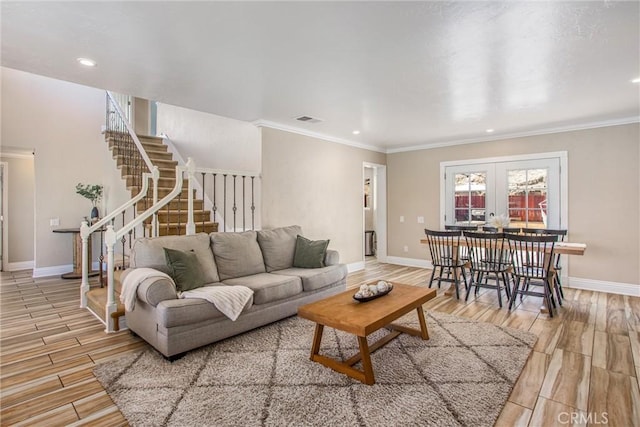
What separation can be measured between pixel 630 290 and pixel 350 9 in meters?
5.55

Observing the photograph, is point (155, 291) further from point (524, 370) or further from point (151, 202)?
point (524, 370)

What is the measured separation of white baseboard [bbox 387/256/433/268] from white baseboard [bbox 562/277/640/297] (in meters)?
2.25

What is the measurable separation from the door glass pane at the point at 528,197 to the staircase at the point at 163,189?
16.4 ft

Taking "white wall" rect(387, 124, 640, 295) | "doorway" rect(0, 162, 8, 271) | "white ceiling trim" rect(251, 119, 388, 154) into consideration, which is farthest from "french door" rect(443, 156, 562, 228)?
"doorway" rect(0, 162, 8, 271)

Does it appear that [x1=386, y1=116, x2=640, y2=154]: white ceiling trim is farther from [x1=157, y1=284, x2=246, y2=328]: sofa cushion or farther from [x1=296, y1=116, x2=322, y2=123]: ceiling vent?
[x1=157, y1=284, x2=246, y2=328]: sofa cushion

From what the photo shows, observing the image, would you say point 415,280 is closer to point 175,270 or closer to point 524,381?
point 524,381

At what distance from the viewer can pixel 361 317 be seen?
2428 mm

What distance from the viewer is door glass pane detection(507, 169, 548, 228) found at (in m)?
5.46

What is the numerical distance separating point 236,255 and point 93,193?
406cm

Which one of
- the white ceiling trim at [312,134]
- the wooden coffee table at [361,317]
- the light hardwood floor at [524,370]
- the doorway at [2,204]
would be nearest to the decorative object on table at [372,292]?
the wooden coffee table at [361,317]

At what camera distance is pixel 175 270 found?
3102 mm

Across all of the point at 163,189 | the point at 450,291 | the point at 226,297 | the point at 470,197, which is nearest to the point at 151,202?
the point at 163,189

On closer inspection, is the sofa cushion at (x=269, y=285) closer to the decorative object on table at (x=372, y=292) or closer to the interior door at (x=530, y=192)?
the decorative object on table at (x=372, y=292)

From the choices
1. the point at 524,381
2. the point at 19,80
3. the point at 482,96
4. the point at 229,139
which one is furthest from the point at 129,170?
the point at 524,381
